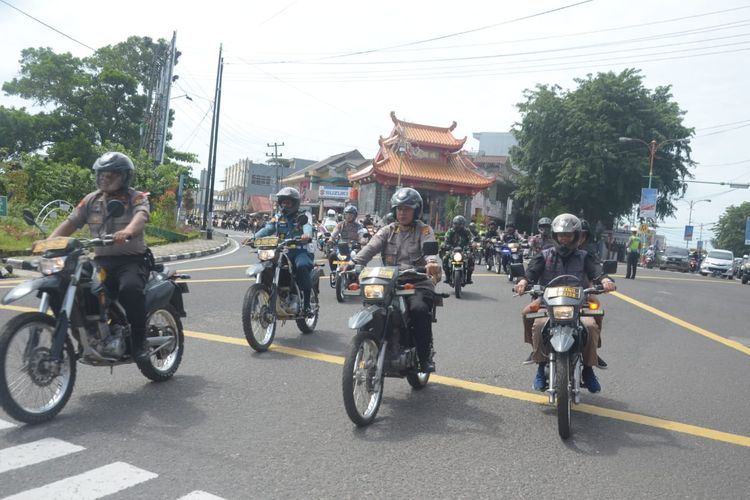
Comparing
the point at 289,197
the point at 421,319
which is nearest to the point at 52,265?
the point at 421,319

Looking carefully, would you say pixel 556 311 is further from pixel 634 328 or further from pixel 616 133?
pixel 616 133

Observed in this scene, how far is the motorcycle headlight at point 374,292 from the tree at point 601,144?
42587mm

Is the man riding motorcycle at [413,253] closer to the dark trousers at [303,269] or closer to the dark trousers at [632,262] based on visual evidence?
the dark trousers at [303,269]

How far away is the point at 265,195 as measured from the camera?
9194 cm

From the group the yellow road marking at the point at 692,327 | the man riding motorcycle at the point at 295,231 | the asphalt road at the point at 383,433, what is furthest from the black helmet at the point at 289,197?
the yellow road marking at the point at 692,327

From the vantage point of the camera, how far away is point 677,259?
1640 inches

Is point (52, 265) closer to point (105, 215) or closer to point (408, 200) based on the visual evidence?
point (105, 215)

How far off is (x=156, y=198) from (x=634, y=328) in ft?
78.3

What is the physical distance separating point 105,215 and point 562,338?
358 centimetres

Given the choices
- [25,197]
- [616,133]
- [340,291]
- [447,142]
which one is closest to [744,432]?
[340,291]

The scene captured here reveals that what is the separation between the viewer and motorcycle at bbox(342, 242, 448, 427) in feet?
14.4

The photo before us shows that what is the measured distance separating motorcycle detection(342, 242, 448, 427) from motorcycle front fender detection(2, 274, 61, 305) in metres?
1.97

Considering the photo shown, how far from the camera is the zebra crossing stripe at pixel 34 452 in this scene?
347cm

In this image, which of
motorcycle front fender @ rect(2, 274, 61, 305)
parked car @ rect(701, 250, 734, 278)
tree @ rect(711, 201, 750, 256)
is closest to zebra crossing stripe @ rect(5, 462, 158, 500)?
motorcycle front fender @ rect(2, 274, 61, 305)
